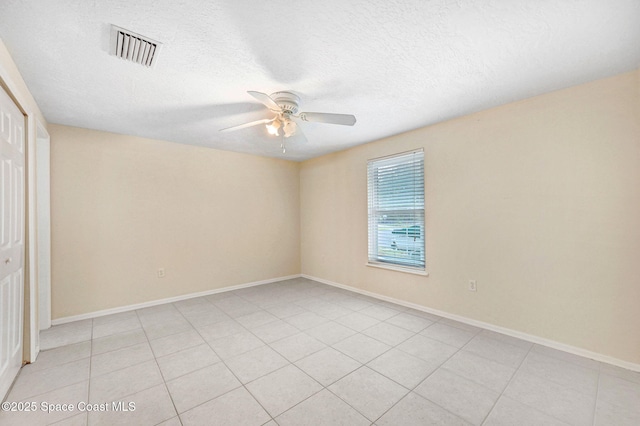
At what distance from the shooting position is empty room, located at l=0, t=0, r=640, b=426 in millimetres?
1566

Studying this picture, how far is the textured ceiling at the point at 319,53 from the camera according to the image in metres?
1.41

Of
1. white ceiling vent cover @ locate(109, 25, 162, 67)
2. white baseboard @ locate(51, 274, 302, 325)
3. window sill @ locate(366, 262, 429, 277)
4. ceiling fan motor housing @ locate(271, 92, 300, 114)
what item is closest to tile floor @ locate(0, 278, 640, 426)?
white baseboard @ locate(51, 274, 302, 325)

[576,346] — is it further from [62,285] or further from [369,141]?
[62,285]

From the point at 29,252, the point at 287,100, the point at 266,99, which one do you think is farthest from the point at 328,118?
the point at 29,252

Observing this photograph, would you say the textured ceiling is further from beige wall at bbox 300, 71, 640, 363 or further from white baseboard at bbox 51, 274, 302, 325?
white baseboard at bbox 51, 274, 302, 325

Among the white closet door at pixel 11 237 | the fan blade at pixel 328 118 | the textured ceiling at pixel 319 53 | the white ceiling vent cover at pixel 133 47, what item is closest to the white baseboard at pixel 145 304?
the white closet door at pixel 11 237

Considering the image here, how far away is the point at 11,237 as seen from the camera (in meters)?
1.90

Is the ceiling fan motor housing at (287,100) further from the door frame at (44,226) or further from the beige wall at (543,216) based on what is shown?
the door frame at (44,226)

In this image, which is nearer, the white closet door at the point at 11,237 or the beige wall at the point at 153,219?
the white closet door at the point at 11,237

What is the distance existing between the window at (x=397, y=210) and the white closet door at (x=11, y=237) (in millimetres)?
3613

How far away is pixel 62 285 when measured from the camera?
3031 millimetres

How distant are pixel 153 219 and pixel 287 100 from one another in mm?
2652

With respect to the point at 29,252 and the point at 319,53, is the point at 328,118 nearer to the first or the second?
the point at 319,53

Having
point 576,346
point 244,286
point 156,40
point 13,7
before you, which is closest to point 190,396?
point 156,40
